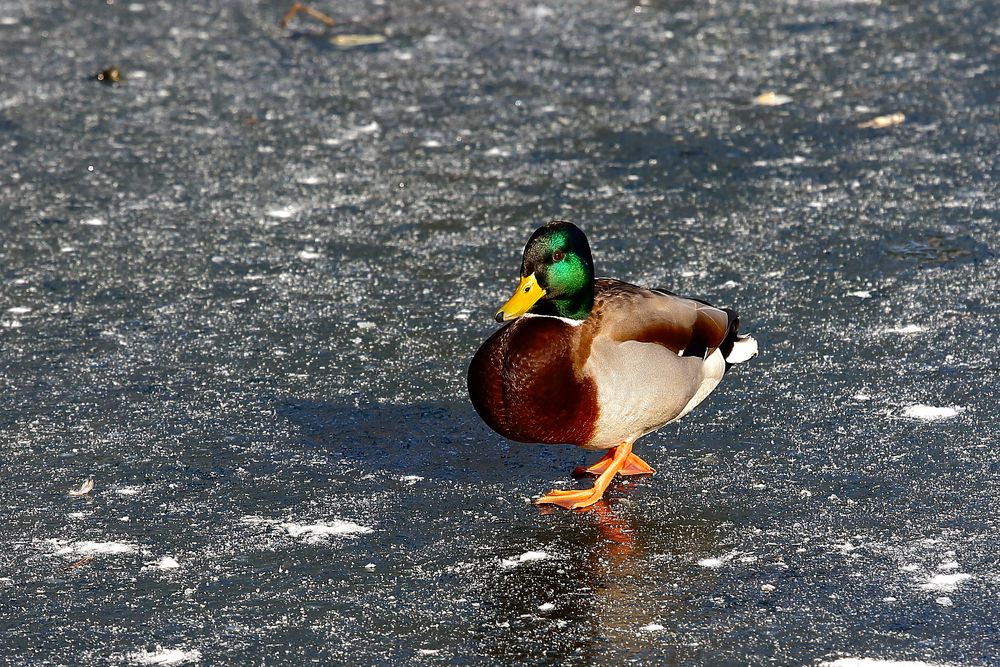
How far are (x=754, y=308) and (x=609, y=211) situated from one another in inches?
45.2

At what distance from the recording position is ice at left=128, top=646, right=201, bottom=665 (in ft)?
10.3

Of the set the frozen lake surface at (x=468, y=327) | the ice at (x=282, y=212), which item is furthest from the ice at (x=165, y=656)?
the ice at (x=282, y=212)

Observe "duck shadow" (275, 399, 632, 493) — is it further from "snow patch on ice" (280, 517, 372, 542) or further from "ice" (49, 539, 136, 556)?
"ice" (49, 539, 136, 556)

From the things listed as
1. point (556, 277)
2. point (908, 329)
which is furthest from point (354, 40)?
point (556, 277)

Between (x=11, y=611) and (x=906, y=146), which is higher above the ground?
(x=906, y=146)

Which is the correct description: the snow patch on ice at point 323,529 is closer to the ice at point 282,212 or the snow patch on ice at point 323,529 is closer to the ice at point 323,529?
the ice at point 323,529

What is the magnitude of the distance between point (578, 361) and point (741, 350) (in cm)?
68

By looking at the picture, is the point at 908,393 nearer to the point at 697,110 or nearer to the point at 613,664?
the point at 613,664

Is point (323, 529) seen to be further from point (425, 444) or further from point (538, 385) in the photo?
point (538, 385)

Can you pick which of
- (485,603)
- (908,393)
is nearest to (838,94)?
(908,393)

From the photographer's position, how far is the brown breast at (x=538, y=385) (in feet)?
12.0

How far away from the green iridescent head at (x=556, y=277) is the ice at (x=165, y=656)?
3.99ft

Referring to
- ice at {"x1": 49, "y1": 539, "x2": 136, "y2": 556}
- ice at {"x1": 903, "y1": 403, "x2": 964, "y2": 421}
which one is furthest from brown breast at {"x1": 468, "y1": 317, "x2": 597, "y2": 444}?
ice at {"x1": 903, "y1": 403, "x2": 964, "y2": 421}

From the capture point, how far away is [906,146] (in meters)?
6.50
